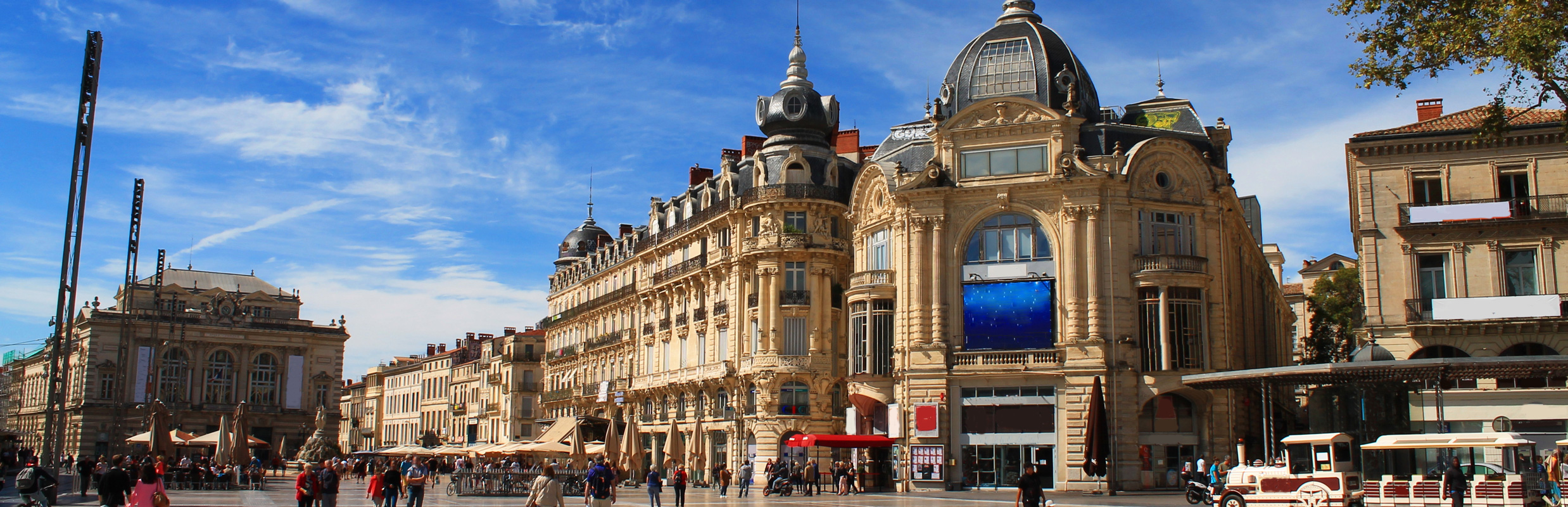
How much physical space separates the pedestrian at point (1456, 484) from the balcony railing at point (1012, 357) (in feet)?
55.9

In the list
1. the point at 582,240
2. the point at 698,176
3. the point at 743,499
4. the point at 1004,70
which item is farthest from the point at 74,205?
the point at 582,240

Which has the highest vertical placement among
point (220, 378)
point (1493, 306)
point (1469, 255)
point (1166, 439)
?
point (1469, 255)

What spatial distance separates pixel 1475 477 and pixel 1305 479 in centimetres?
300

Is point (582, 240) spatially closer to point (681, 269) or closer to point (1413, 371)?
point (681, 269)

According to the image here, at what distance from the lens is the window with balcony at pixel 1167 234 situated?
40.8 m

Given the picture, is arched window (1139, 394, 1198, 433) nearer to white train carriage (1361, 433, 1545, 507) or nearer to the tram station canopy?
the tram station canopy

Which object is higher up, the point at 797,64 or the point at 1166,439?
the point at 797,64

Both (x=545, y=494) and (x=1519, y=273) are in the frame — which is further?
(x=1519, y=273)

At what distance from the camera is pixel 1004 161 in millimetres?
41375

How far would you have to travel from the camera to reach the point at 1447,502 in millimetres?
23391

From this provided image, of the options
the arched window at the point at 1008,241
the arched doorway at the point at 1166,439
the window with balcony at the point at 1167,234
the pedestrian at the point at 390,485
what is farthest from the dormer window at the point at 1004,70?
the pedestrian at the point at 390,485

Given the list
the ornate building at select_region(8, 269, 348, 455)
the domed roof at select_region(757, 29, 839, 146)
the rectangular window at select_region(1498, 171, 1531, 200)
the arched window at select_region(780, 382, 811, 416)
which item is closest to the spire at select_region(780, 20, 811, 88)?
the domed roof at select_region(757, 29, 839, 146)

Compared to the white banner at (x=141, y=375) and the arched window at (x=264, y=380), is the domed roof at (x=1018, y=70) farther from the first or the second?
the arched window at (x=264, y=380)

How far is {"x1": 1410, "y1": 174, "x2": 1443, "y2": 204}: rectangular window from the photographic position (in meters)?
37.1
